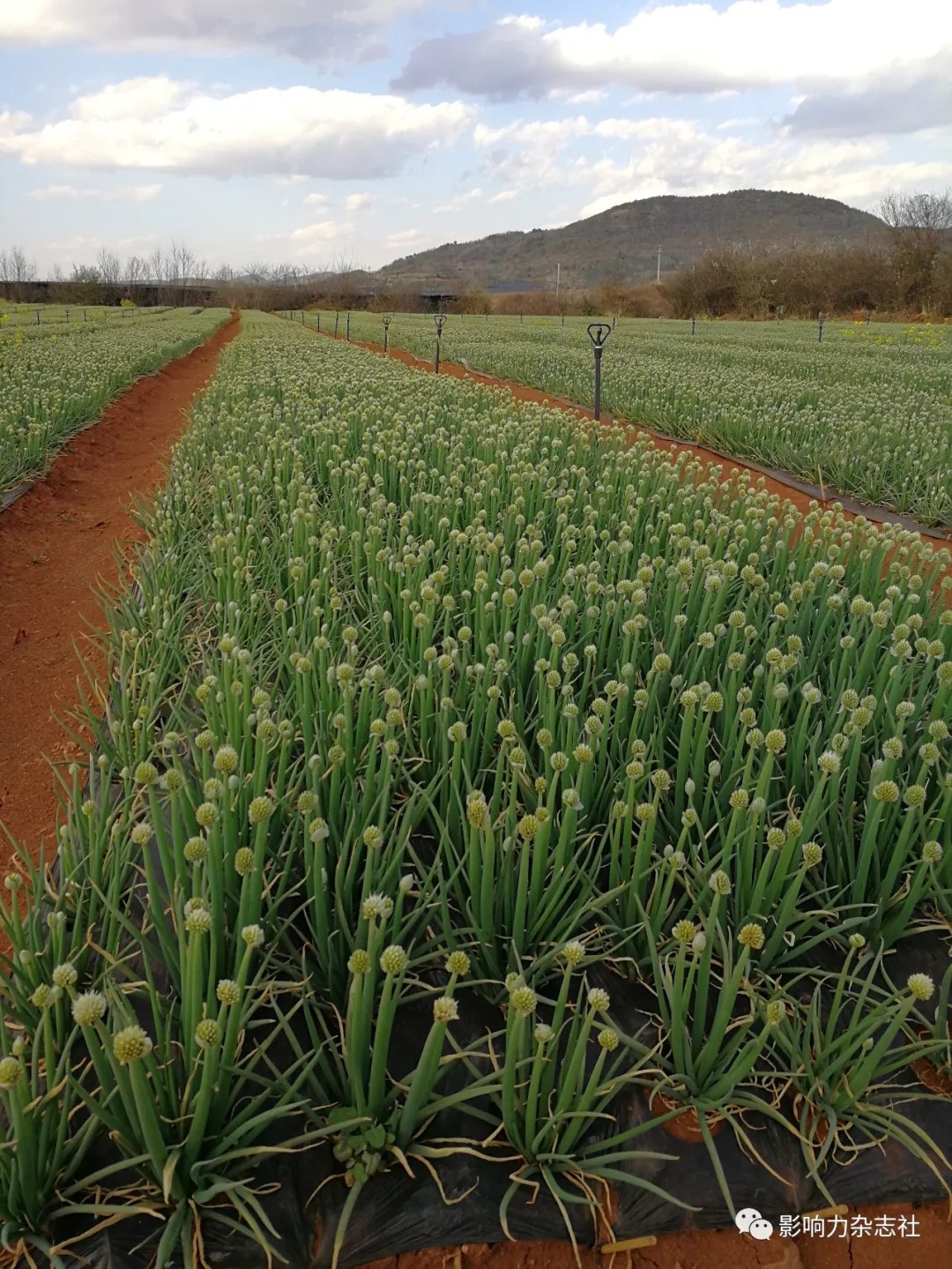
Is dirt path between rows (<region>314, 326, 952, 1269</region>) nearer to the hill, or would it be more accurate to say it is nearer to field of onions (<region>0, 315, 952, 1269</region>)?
field of onions (<region>0, 315, 952, 1269</region>)

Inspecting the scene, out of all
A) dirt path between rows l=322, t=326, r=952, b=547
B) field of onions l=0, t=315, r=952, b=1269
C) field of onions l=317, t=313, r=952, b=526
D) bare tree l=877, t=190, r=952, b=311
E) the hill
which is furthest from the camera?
the hill

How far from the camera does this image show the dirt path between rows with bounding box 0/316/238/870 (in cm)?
340

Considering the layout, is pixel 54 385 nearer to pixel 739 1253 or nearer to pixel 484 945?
pixel 484 945

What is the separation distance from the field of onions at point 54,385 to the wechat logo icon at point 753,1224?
25.2ft

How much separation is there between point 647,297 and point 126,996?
229 ft

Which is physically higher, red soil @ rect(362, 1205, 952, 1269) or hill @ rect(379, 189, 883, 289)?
hill @ rect(379, 189, 883, 289)

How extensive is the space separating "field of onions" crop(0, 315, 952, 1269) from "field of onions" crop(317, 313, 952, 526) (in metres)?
5.74

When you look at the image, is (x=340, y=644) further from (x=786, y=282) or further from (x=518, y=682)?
(x=786, y=282)

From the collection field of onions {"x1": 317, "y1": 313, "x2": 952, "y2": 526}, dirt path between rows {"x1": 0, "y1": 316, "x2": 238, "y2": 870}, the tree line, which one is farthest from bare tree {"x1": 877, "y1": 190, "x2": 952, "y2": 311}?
dirt path between rows {"x1": 0, "y1": 316, "x2": 238, "y2": 870}

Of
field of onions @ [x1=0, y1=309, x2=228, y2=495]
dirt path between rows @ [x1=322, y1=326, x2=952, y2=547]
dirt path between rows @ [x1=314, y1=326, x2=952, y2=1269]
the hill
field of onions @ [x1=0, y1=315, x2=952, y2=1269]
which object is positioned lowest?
dirt path between rows @ [x1=314, y1=326, x2=952, y2=1269]

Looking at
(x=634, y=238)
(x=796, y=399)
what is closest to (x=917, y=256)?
(x=796, y=399)

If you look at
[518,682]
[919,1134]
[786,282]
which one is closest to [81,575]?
[518,682]

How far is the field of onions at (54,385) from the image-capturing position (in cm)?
791

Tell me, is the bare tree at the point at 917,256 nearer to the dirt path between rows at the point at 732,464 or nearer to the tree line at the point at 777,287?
the tree line at the point at 777,287
